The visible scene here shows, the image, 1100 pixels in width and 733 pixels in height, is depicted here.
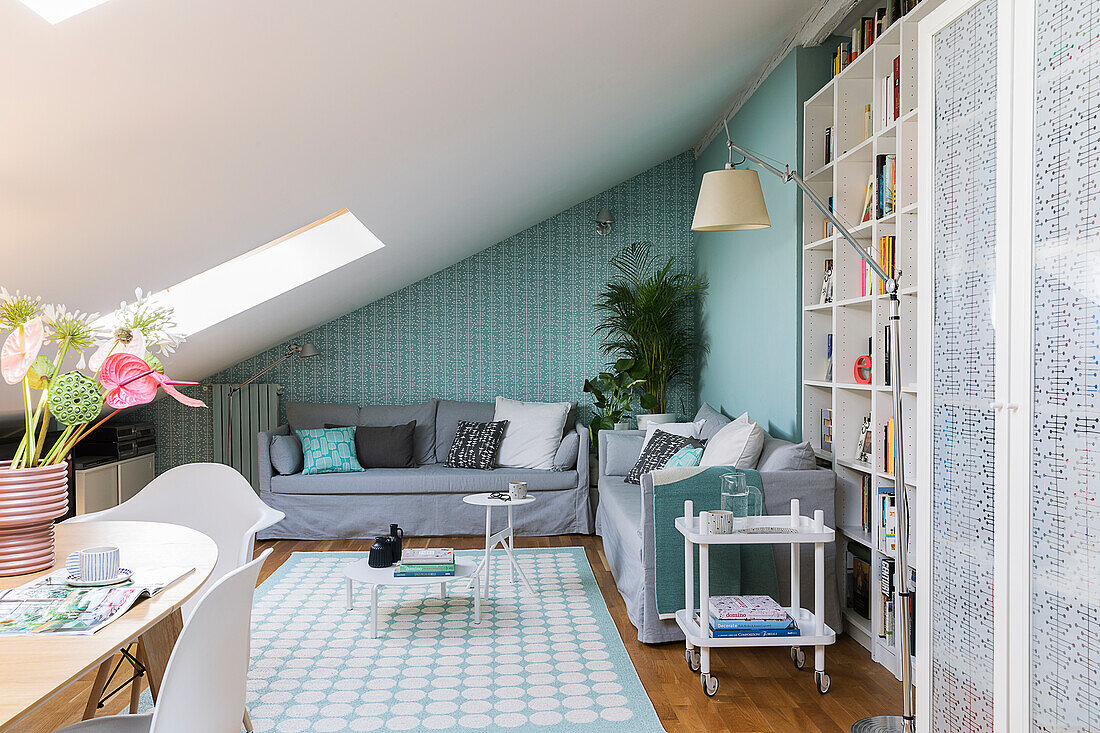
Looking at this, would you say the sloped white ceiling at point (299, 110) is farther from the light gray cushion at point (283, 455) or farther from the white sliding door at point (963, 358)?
the white sliding door at point (963, 358)

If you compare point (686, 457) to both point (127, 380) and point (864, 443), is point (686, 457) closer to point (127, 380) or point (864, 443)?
point (864, 443)

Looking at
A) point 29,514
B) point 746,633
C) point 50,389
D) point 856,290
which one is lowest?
point 746,633

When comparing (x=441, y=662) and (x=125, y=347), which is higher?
(x=125, y=347)

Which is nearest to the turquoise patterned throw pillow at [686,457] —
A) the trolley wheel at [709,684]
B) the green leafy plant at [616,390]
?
the trolley wheel at [709,684]

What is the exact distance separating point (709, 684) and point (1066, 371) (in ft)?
5.70

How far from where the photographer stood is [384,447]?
6.09 metres

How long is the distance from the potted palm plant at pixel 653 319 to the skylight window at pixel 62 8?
4769 millimetres

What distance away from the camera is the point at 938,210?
7.50 ft

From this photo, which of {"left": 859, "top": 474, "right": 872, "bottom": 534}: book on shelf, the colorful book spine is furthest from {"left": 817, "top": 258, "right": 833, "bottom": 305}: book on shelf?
the colorful book spine

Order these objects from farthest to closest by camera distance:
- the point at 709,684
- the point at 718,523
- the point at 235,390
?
the point at 235,390 → the point at 718,523 → the point at 709,684

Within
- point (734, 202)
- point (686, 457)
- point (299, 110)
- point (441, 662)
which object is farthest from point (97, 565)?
point (686, 457)

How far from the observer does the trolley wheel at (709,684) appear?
298cm

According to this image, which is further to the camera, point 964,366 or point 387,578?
point 387,578

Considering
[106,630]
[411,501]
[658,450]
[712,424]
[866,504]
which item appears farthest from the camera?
[411,501]
